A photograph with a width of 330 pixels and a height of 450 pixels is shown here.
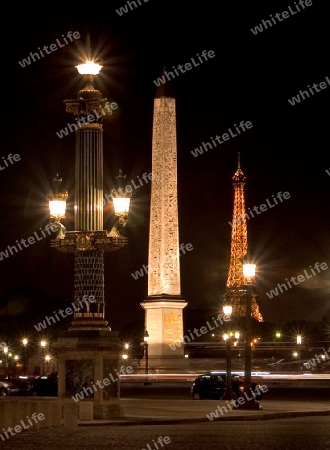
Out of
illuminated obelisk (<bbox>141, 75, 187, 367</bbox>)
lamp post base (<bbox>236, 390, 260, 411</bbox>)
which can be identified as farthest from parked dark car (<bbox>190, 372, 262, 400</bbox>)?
illuminated obelisk (<bbox>141, 75, 187, 367</bbox>)

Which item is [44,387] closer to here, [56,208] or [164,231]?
[56,208]

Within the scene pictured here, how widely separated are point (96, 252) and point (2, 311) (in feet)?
217

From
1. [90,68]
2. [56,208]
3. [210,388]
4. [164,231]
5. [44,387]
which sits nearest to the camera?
[56,208]

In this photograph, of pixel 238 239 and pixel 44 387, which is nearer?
pixel 44 387

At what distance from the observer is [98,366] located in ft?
75.8

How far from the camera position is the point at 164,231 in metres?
63.3

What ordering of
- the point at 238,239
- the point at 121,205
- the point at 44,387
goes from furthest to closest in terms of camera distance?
the point at 238,239 < the point at 44,387 < the point at 121,205

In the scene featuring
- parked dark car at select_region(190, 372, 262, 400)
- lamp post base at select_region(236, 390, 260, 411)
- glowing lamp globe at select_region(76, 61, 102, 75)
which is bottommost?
lamp post base at select_region(236, 390, 260, 411)

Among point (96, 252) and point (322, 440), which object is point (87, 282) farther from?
point (322, 440)

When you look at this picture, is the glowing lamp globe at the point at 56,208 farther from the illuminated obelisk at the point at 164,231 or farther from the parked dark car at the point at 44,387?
the illuminated obelisk at the point at 164,231

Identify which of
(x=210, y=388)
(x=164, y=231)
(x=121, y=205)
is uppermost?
(x=164, y=231)

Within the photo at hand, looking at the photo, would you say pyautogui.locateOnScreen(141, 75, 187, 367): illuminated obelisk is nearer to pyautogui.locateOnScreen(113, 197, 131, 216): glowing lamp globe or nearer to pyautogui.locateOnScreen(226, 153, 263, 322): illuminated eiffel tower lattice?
pyautogui.locateOnScreen(113, 197, 131, 216): glowing lamp globe

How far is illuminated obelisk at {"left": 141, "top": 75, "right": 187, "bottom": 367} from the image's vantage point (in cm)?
6247

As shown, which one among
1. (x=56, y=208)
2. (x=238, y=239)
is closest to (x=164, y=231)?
(x=56, y=208)
